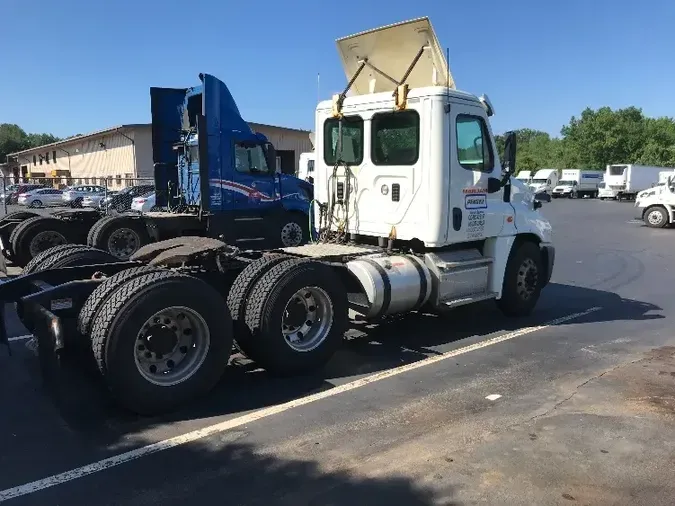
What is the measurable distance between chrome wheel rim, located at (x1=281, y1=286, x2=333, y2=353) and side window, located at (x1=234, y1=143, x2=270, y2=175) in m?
8.07

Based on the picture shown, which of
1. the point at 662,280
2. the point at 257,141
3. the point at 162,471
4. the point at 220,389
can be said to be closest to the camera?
the point at 162,471

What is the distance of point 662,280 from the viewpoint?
1138cm

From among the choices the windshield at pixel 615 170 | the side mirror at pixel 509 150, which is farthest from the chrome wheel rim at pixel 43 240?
the windshield at pixel 615 170

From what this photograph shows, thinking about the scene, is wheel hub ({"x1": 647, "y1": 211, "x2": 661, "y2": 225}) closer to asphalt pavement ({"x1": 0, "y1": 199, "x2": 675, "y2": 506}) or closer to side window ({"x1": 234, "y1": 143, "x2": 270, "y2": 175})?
side window ({"x1": 234, "y1": 143, "x2": 270, "y2": 175})

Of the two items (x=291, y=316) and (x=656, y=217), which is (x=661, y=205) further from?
(x=291, y=316)

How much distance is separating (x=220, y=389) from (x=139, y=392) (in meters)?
0.92

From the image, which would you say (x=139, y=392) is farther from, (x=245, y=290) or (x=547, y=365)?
(x=547, y=365)

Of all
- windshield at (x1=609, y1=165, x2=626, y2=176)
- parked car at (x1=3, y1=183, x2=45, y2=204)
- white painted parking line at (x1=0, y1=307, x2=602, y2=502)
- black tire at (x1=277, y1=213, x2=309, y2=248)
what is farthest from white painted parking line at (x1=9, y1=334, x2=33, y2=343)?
windshield at (x1=609, y1=165, x2=626, y2=176)

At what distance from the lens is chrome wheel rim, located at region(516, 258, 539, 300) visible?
8016 mm

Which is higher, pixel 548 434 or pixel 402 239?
pixel 402 239

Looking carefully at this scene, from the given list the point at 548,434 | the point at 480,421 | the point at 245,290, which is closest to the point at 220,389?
the point at 245,290

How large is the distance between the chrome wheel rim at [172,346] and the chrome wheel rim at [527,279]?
184 inches

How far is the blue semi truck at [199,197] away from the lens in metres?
12.3

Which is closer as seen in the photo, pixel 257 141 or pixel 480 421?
pixel 480 421
